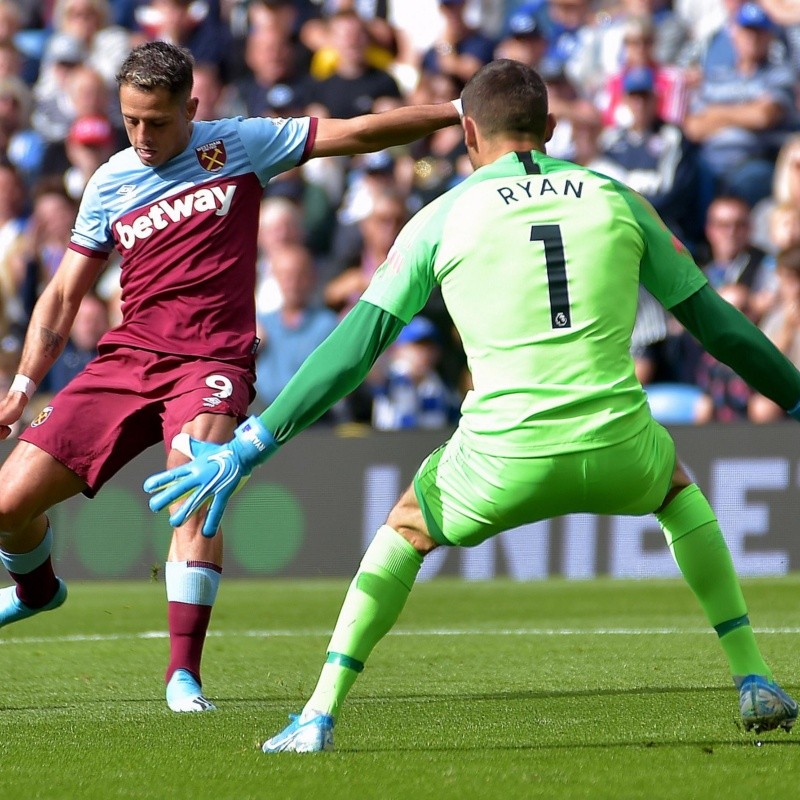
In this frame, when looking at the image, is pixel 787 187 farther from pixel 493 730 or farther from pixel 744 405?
pixel 493 730

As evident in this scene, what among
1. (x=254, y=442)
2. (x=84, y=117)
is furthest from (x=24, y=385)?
(x=84, y=117)

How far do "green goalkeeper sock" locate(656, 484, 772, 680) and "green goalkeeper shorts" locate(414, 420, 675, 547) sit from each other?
0.17 meters

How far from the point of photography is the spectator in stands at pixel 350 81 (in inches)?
602

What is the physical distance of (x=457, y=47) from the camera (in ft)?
51.8

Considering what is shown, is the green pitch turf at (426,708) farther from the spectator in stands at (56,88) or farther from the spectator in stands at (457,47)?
the spectator in stands at (56,88)

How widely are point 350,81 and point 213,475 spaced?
11615 mm

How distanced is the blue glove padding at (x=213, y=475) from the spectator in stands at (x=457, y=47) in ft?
38.3

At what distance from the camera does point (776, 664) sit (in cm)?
675

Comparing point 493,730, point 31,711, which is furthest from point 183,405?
point 493,730

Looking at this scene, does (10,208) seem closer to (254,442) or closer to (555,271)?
(254,442)

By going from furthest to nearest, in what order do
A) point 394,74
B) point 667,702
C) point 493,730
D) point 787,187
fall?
point 394,74 → point 787,187 → point 667,702 → point 493,730

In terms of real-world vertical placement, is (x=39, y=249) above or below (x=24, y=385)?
below

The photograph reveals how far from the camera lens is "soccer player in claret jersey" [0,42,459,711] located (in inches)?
238

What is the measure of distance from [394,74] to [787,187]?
429 centimetres
